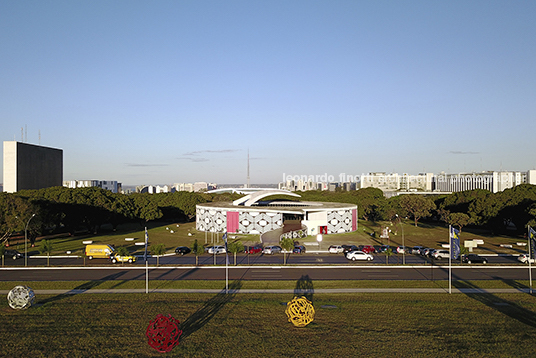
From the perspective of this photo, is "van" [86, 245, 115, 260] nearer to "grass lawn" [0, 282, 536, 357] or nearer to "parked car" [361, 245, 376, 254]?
"grass lawn" [0, 282, 536, 357]

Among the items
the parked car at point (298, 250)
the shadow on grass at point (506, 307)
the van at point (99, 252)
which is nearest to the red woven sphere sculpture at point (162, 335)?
the shadow on grass at point (506, 307)

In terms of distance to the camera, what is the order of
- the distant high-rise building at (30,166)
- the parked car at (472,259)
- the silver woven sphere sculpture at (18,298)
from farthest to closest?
the distant high-rise building at (30,166)
the parked car at (472,259)
the silver woven sphere sculpture at (18,298)

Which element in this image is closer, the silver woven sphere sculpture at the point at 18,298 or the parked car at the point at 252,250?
the silver woven sphere sculpture at the point at 18,298

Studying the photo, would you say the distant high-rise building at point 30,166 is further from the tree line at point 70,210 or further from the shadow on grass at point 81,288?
the shadow on grass at point 81,288

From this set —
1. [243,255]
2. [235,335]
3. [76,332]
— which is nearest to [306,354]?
[235,335]

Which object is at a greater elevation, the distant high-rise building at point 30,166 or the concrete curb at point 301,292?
the distant high-rise building at point 30,166

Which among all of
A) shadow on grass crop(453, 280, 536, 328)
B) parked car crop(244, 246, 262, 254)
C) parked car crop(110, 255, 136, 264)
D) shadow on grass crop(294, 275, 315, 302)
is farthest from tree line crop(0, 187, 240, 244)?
shadow on grass crop(453, 280, 536, 328)
